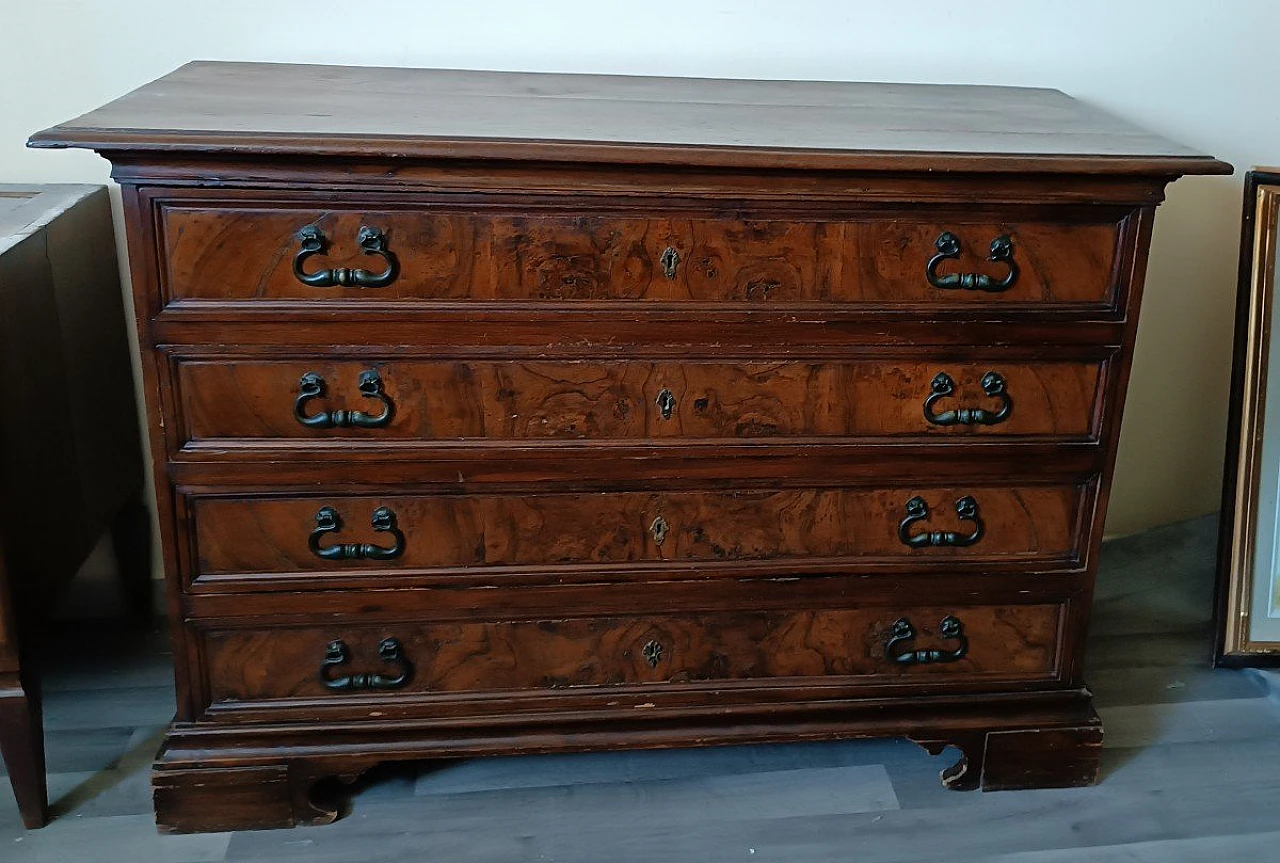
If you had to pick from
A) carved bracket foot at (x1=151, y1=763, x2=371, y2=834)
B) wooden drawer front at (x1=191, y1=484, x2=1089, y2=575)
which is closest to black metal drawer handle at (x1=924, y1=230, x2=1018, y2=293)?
wooden drawer front at (x1=191, y1=484, x2=1089, y2=575)

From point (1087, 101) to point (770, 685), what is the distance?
126 centimetres

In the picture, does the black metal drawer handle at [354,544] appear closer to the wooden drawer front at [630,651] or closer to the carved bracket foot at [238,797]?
the wooden drawer front at [630,651]

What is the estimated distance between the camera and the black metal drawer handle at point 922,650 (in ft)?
5.86

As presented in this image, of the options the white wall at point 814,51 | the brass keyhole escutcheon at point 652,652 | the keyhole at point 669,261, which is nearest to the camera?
the keyhole at point 669,261

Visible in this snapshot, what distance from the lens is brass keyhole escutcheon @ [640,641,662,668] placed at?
1745mm

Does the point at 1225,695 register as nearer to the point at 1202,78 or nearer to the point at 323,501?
the point at 1202,78

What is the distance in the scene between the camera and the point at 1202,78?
221cm

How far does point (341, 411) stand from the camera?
61.2 inches

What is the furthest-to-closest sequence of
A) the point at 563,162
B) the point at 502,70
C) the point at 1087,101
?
1. the point at 1087,101
2. the point at 502,70
3. the point at 563,162

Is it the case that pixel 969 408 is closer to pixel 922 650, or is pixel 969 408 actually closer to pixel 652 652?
pixel 922 650

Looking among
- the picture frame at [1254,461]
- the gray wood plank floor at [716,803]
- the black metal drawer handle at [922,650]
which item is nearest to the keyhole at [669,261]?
the black metal drawer handle at [922,650]

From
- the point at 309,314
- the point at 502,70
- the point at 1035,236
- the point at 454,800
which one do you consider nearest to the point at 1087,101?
the point at 1035,236

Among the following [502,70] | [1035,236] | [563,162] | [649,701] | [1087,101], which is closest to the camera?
[563,162]

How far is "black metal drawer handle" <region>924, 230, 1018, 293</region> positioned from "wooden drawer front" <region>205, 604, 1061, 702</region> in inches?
20.1
